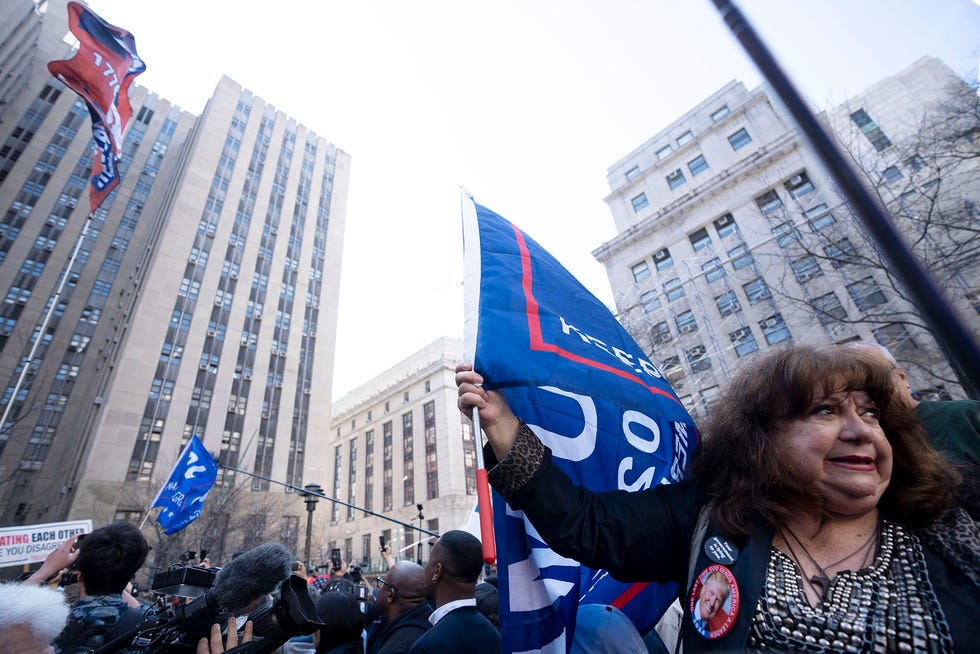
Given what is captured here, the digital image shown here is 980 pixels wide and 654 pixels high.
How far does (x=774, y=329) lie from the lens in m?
22.3

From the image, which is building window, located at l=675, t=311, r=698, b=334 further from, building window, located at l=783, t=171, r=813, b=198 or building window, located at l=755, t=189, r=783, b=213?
building window, located at l=783, t=171, r=813, b=198

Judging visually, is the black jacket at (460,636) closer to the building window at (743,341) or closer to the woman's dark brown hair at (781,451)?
the woman's dark brown hair at (781,451)

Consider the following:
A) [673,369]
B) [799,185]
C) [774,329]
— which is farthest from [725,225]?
[673,369]

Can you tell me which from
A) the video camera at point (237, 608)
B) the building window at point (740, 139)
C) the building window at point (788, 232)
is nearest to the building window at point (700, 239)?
the building window at point (788, 232)

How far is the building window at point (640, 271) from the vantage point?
29.9 metres

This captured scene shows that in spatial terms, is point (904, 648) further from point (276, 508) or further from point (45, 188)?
point (45, 188)

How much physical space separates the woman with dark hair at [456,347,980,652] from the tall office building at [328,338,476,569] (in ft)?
158

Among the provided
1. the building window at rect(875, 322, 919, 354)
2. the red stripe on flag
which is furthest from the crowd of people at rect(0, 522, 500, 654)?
the building window at rect(875, 322, 919, 354)

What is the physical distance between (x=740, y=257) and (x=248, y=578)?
26826mm

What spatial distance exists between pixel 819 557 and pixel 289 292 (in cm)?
5370

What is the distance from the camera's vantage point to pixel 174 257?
136ft

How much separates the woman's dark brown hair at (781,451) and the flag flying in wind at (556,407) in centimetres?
62

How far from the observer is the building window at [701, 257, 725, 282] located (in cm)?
2495

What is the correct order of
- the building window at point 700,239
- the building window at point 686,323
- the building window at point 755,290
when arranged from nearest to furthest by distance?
the building window at point 755,290
the building window at point 686,323
the building window at point 700,239
